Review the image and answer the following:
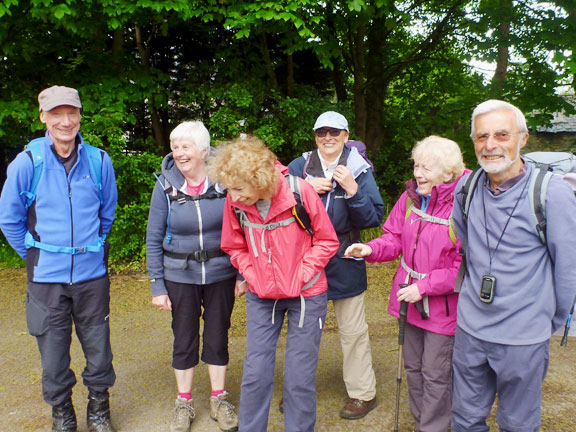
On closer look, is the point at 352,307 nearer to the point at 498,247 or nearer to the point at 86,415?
the point at 498,247

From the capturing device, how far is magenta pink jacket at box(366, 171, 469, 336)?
112 inches

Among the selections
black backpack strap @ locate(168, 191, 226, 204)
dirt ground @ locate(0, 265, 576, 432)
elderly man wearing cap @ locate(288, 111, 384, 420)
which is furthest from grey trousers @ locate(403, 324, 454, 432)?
black backpack strap @ locate(168, 191, 226, 204)

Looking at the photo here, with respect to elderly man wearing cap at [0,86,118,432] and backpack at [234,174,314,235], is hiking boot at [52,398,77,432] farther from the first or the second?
backpack at [234,174,314,235]

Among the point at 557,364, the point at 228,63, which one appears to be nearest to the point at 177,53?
the point at 228,63

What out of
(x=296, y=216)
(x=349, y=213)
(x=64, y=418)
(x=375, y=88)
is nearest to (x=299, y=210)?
(x=296, y=216)

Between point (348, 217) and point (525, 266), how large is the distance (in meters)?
1.23

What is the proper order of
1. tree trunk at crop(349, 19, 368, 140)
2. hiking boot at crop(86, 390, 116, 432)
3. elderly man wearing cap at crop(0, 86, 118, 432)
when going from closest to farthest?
elderly man wearing cap at crop(0, 86, 118, 432) → hiking boot at crop(86, 390, 116, 432) → tree trunk at crop(349, 19, 368, 140)

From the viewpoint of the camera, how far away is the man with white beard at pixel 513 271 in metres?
2.27

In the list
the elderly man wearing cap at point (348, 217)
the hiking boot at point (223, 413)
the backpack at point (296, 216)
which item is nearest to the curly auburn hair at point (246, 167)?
the backpack at point (296, 216)

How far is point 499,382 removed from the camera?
2.46m

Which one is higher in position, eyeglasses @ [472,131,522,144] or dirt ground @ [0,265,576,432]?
eyeglasses @ [472,131,522,144]

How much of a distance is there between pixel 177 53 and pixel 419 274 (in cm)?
699

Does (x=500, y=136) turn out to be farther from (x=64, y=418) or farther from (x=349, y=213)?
(x=64, y=418)

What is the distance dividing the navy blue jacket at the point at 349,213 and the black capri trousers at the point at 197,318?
71cm
